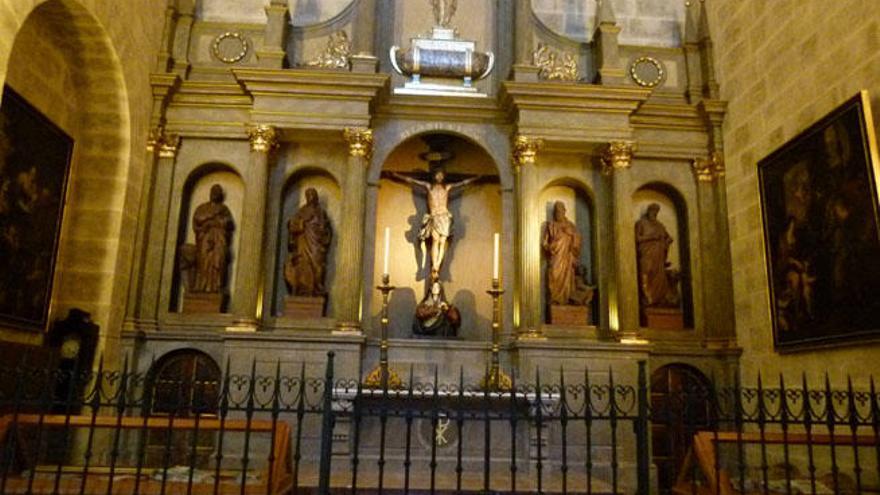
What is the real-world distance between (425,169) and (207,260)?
11.9ft

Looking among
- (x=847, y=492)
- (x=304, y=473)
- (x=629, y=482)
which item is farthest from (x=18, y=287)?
(x=847, y=492)

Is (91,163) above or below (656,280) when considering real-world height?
above

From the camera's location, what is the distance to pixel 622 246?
9.65 meters

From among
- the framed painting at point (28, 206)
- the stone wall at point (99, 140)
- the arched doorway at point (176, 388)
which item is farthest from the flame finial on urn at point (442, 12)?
the arched doorway at point (176, 388)

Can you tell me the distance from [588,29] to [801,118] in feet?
14.0

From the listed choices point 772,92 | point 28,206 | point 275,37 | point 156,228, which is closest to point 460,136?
point 275,37

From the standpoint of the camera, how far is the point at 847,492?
616cm

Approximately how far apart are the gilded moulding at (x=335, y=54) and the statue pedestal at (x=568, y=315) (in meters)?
4.73

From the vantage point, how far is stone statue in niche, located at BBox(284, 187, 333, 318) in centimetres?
962

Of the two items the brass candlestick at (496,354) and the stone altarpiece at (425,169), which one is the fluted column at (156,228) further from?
the brass candlestick at (496,354)

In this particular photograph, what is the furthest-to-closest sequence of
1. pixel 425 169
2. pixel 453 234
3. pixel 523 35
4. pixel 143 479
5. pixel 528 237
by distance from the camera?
pixel 425 169
pixel 453 234
pixel 523 35
pixel 528 237
pixel 143 479

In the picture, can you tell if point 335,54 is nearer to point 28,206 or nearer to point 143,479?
point 28,206

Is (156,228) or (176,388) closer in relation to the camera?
(176,388)

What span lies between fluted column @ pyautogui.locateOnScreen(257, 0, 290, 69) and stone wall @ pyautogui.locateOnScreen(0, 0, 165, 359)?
1.66 metres
